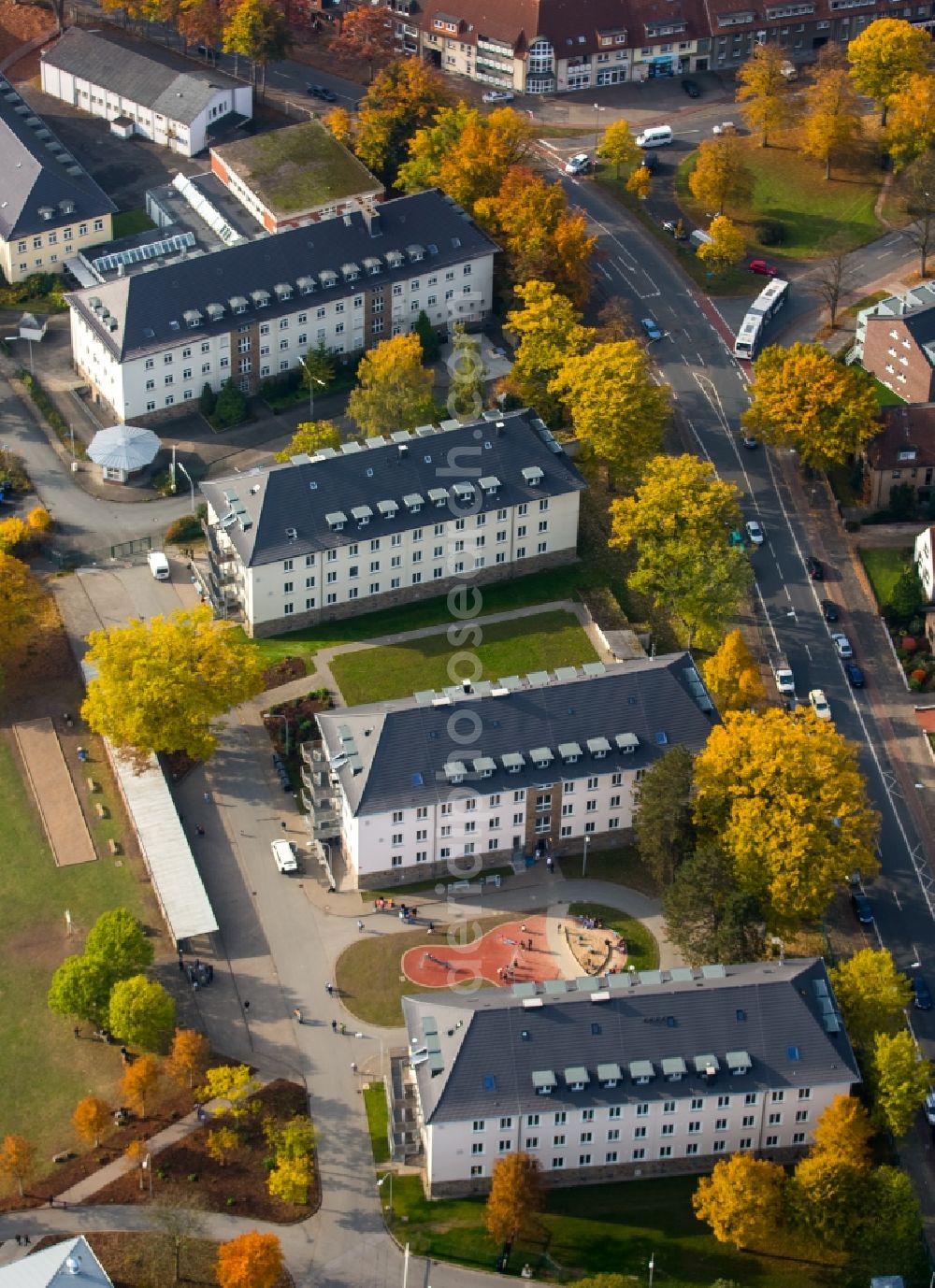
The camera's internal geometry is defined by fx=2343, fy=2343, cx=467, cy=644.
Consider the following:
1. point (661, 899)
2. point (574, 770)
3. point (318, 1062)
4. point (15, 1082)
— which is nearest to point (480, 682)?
point (574, 770)

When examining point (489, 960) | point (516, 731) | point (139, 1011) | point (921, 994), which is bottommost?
point (921, 994)

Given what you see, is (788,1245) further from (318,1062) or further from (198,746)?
(198,746)

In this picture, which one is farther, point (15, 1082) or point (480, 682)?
point (480, 682)

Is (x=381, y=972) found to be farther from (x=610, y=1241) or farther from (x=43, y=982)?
(x=610, y=1241)

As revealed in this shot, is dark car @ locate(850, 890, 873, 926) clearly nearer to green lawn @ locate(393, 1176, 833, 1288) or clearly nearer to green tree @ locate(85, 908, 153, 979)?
green lawn @ locate(393, 1176, 833, 1288)

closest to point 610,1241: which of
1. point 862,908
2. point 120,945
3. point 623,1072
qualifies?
point 623,1072

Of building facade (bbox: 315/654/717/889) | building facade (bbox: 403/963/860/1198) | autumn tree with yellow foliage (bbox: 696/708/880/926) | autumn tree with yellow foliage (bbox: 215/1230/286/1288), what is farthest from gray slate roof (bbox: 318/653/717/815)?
autumn tree with yellow foliage (bbox: 215/1230/286/1288)
